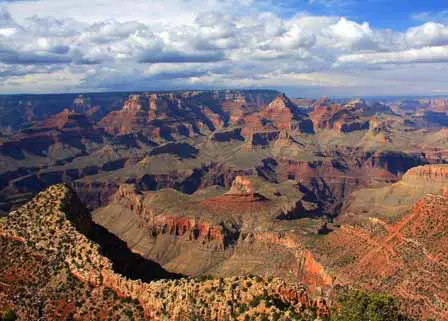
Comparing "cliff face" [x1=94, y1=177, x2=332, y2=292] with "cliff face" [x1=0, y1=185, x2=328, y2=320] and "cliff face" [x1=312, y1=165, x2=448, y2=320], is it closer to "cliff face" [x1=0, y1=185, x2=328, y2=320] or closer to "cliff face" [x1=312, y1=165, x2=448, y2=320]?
"cliff face" [x1=312, y1=165, x2=448, y2=320]

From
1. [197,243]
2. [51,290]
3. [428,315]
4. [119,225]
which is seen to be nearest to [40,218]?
[51,290]

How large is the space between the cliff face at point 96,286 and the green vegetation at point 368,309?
4482 mm

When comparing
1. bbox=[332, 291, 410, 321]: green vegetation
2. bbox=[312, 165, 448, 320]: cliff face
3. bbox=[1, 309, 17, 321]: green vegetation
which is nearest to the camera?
bbox=[332, 291, 410, 321]: green vegetation

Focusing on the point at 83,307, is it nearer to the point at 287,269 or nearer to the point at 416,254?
the point at 416,254

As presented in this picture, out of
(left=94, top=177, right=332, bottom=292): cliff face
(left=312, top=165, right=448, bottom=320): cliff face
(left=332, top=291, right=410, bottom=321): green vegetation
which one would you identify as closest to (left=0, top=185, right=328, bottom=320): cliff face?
(left=332, top=291, right=410, bottom=321): green vegetation

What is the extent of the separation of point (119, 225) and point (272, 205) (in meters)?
58.0

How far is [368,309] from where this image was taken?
4897 cm

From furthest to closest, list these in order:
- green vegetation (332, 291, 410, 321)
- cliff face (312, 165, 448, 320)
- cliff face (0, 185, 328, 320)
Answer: cliff face (312, 165, 448, 320) → cliff face (0, 185, 328, 320) → green vegetation (332, 291, 410, 321)

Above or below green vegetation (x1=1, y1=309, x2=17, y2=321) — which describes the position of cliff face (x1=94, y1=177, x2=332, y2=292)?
below

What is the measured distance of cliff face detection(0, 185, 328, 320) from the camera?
177 ft

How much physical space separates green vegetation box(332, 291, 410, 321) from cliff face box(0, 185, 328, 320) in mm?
4482

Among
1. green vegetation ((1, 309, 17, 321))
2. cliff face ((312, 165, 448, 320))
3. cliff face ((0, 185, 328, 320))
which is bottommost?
cliff face ((312, 165, 448, 320))

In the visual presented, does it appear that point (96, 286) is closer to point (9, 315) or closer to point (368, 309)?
point (9, 315)

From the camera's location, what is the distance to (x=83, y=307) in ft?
200
